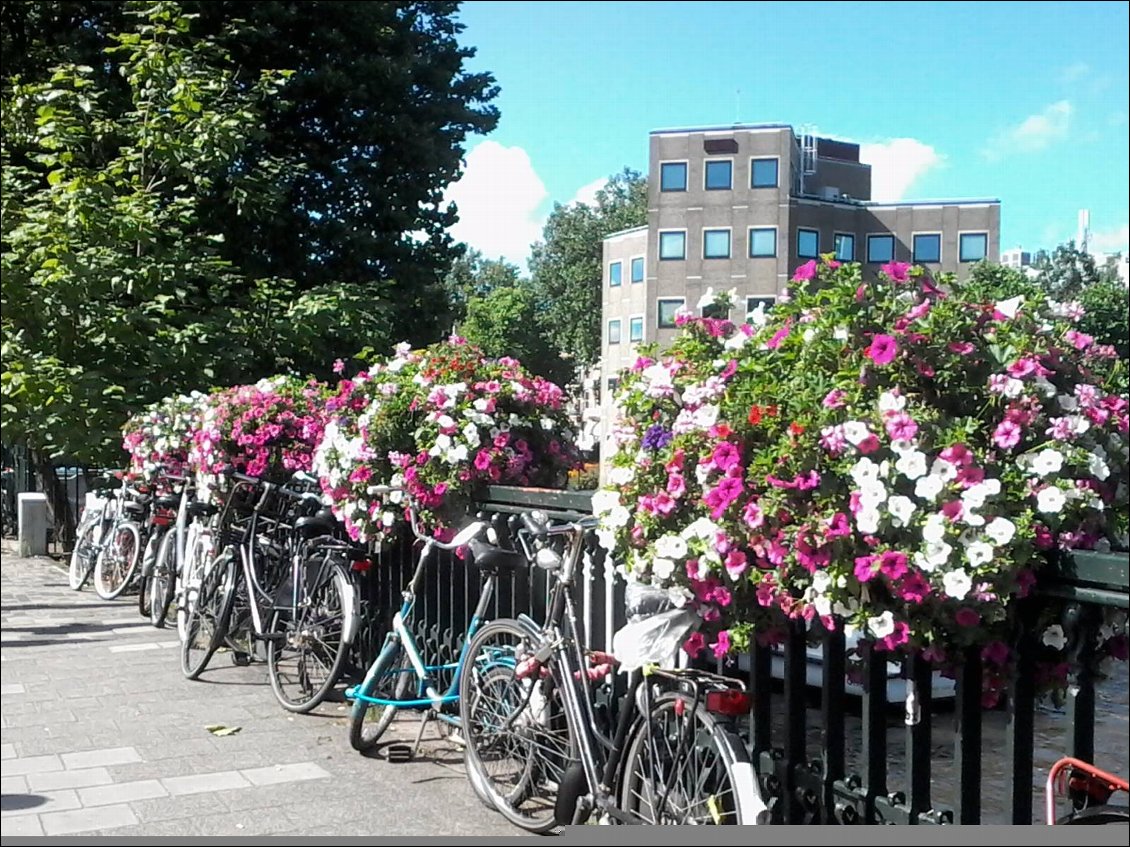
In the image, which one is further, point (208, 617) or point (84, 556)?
point (84, 556)

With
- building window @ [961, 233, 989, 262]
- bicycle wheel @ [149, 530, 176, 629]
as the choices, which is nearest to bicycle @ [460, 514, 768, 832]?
building window @ [961, 233, 989, 262]

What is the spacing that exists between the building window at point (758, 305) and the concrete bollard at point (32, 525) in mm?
14126

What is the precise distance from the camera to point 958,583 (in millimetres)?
2480

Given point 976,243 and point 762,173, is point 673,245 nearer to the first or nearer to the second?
point 762,173

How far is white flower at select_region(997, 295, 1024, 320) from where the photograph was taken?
9.30 ft

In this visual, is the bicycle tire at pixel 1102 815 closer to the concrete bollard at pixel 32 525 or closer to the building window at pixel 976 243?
the building window at pixel 976 243

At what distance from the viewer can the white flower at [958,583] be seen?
2.47 m

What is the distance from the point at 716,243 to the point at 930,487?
4383mm

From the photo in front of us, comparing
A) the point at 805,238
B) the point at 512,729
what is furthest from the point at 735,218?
the point at 512,729

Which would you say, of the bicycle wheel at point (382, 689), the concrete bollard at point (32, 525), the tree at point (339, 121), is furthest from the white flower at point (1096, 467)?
the concrete bollard at point (32, 525)

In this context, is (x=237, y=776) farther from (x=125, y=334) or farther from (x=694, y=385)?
(x=125, y=334)

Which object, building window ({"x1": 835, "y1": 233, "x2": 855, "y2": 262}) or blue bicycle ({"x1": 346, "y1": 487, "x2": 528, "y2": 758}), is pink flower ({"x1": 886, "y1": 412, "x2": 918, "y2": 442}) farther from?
blue bicycle ({"x1": 346, "y1": 487, "x2": 528, "y2": 758})

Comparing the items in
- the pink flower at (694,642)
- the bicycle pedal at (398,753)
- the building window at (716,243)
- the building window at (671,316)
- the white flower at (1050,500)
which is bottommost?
the bicycle pedal at (398,753)

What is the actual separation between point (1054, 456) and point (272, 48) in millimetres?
15622
